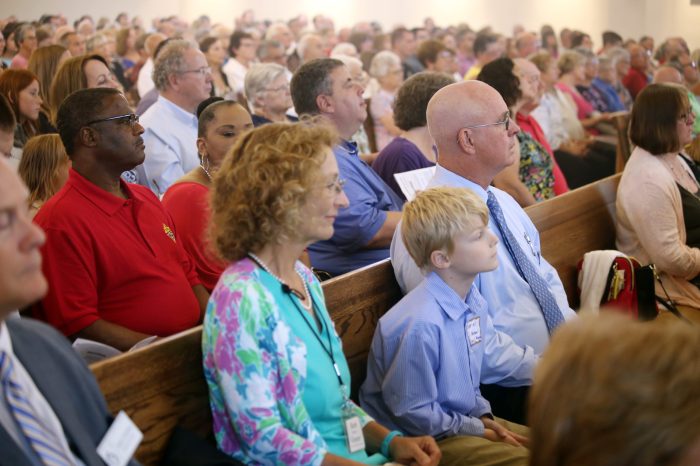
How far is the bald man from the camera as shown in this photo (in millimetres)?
2727

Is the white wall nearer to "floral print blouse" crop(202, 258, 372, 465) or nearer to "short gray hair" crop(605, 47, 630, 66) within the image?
"short gray hair" crop(605, 47, 630, 66)

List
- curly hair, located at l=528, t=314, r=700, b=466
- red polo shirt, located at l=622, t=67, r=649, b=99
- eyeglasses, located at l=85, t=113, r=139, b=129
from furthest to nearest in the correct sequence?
red polo shirt, located at l=622, t=67, r=649, b=99 → eyeglasses, located at l=85, t=113, r=139, b=129 → curly hair, located at l=528, t=314, r=700, b=466

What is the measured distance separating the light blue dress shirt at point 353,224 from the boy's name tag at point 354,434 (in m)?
1.42

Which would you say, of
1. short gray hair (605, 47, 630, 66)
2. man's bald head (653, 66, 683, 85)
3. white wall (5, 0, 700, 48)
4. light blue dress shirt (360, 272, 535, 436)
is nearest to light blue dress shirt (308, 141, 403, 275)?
light blue dress shirt (360, 272, 535, 436)

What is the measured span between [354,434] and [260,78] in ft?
10.8

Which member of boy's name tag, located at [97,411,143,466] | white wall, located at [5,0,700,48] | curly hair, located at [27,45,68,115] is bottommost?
white wall, located at [5,0,700,48]

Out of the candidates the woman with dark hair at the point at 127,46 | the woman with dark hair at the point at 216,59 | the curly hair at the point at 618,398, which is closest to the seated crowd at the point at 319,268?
the curly hair at the point at 618,398

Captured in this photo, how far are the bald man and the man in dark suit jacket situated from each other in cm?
132

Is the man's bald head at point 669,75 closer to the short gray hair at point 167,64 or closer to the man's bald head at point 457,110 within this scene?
the short gray hair at point 167,64

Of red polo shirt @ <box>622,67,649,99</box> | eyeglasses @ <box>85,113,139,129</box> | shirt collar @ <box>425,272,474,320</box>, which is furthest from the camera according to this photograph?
red polo shirt @ <box>622,67,649,99</box>

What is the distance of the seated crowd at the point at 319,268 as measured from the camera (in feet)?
4.47

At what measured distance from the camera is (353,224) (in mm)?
3424

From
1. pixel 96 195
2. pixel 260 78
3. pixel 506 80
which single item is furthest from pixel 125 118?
pixel 506 80

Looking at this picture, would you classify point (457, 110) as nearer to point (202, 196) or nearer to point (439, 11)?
point (202, 196)
